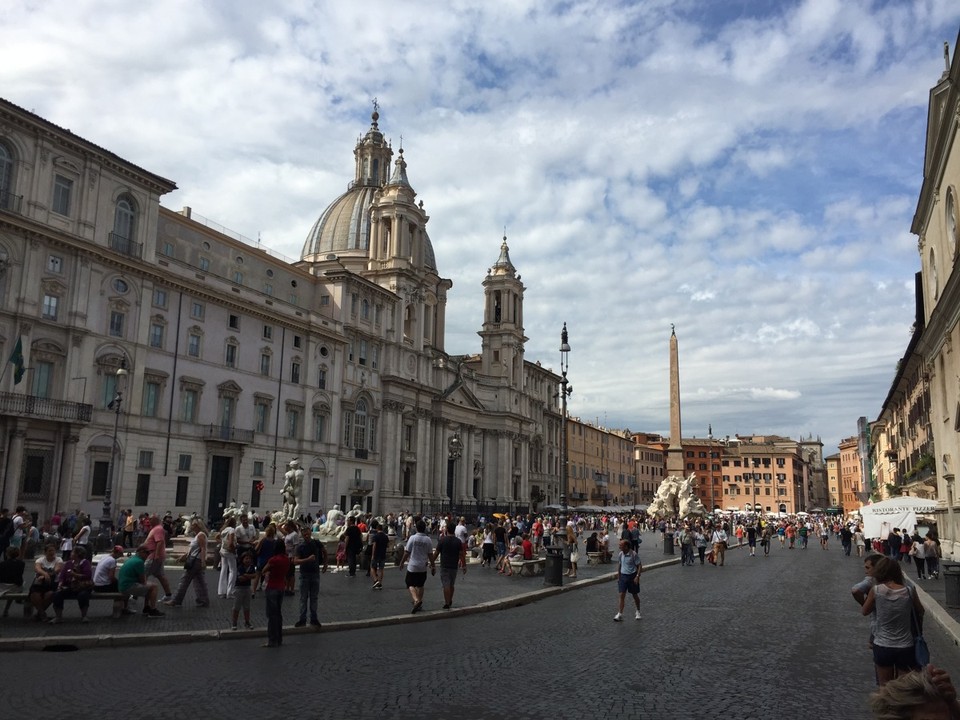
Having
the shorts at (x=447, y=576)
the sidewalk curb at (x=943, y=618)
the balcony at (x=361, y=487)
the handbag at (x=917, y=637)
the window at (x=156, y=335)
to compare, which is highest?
the window at (x=156, y=335)

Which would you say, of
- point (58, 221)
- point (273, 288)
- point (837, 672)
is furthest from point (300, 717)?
point (273, 288)

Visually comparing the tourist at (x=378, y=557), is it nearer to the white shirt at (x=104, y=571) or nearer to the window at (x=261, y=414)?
the white shirt at (x=104, y=571)

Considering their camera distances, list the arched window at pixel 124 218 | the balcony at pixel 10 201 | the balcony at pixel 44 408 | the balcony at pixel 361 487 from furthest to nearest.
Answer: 1. the balcony at pixel 361 487
2. the arched window at pixel 124 218
3. the balcony at pixel 10 201
4. the balcony at pixel 44 408

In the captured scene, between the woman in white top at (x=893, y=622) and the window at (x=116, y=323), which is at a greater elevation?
the window at (x=116, y=323)

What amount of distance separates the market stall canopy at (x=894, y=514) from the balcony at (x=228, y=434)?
2849cm

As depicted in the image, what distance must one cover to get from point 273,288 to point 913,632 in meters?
44.5

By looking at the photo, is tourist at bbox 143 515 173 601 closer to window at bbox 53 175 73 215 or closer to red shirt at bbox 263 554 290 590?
red shirt at bbox 263 554 290 590

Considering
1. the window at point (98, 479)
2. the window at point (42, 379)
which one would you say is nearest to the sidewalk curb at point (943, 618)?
the window at point (98, 479)

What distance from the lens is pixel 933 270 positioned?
1011 inches

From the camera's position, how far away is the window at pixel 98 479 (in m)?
32.4

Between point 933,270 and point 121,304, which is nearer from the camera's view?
point 933,270

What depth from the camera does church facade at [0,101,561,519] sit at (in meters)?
30.6

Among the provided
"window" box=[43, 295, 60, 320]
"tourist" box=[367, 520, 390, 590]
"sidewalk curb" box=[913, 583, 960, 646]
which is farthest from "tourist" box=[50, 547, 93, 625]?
"window" box=[43, 295, 60, 320]

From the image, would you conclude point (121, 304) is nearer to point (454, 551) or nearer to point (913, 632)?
point (454, 551)
